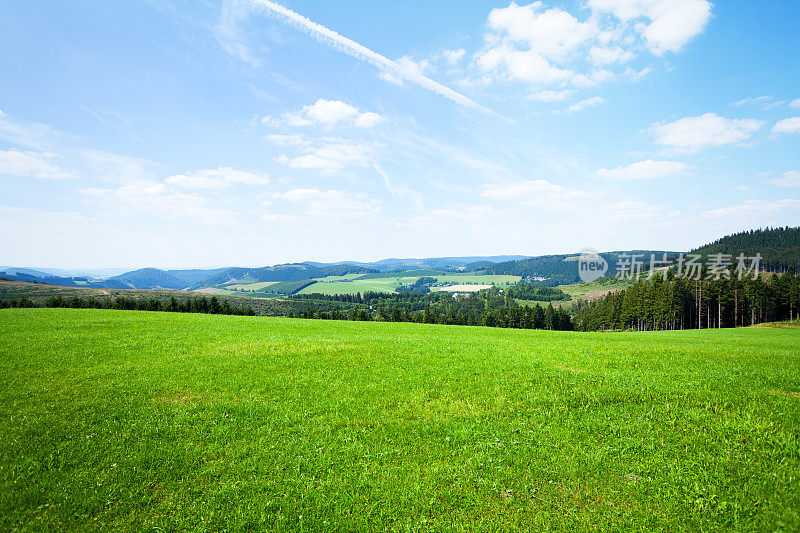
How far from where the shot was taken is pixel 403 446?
9.80 metres

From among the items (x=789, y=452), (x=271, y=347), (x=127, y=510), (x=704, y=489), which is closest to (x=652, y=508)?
(x=704, y=489)

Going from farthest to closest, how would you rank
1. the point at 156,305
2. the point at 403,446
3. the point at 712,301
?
1. the point at 712,301
2. the point at 156,305
3. the point at 403,446

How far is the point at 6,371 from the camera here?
1590cm

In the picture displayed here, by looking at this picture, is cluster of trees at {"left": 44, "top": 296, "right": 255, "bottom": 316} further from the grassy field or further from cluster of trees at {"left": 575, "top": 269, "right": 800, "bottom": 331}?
cluster of trees at {"left": 575, "top": 269, "right": 800, "bottom": 331}

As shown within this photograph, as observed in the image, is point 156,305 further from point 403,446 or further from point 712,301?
point 712,301

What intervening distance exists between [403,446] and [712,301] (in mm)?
110734

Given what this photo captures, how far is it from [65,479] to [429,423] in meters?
9.70

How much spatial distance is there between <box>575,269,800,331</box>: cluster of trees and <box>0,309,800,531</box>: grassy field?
85.5m

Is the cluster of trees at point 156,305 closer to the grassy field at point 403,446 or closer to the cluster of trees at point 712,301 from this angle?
the grassy field at point 403,446

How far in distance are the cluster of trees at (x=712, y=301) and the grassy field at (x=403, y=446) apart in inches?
3365

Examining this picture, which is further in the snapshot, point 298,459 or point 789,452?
point 298,459

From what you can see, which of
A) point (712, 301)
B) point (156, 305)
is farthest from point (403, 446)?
point (712, 301)

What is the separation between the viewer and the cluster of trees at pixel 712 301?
Answer: 79750mm

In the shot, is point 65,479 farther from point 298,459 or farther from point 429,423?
point 429,423
